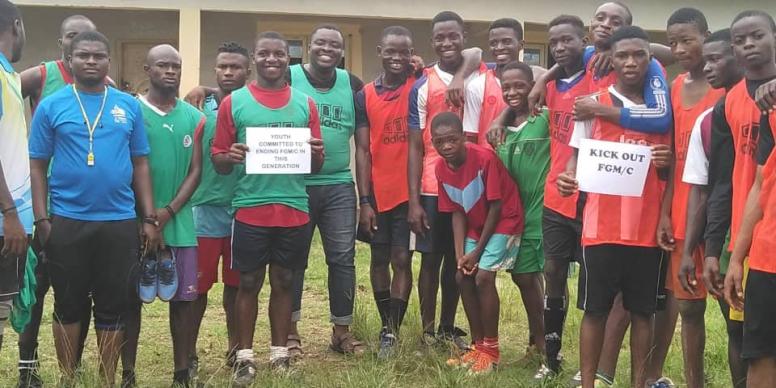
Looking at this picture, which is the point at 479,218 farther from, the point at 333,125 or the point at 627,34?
the point at 627,34

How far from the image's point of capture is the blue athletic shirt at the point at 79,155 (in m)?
4.07

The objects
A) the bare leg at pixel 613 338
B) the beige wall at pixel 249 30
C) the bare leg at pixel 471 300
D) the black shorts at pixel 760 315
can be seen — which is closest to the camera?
the black shorts at pixel 760 315

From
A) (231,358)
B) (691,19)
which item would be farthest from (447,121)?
(231,358)

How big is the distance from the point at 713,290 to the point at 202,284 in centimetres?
293

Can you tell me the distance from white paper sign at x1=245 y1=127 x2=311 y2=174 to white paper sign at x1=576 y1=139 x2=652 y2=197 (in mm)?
1653

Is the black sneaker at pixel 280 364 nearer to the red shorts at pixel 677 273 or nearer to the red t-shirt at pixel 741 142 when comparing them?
the red shorts at pixel 677 273

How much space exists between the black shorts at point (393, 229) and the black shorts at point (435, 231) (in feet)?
0.47

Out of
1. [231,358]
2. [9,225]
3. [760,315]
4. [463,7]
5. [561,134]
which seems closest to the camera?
[760,315]

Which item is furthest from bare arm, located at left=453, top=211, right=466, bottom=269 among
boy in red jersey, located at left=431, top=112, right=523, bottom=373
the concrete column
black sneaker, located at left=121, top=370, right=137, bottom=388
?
the concrete column

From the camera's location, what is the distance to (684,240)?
3.87 metres

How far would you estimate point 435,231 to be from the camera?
5.30 m

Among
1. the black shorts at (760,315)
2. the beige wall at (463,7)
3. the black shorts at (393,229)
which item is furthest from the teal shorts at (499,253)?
the beige wall at (463,7)

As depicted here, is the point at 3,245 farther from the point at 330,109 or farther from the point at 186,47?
the point at 186,47

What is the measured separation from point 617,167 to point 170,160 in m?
2.44
